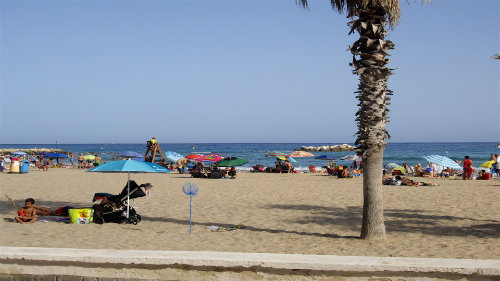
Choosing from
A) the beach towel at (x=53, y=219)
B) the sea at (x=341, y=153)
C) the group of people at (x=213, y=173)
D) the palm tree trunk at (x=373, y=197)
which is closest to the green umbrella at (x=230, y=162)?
the group of people at (x=213, y=173)

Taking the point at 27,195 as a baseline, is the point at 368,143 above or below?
above

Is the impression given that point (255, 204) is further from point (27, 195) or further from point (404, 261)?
point (404, 261)

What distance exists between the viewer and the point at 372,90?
27.4 ft

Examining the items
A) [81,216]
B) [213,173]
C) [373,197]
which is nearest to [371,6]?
[373,197]

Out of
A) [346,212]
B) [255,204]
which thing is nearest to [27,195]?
[255,204]

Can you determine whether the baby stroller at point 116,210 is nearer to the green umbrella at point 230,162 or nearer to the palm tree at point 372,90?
the palm tree at point 372,90

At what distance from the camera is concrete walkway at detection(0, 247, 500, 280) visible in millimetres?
4355

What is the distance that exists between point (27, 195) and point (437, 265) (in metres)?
15.2

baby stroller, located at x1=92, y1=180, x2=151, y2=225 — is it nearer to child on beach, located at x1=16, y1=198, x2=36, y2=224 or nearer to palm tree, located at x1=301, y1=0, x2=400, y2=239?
child on beach, located at x1=16, y1=198, x2=36, y2=224

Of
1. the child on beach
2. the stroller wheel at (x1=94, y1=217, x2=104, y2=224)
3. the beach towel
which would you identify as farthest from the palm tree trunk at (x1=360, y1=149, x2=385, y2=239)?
the child on beach

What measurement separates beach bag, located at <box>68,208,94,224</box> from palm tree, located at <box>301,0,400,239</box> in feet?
20.5

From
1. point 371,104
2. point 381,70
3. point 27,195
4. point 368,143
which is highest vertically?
point 381,70

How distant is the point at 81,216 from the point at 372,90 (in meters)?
7.07

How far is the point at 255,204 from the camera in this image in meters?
14.0
